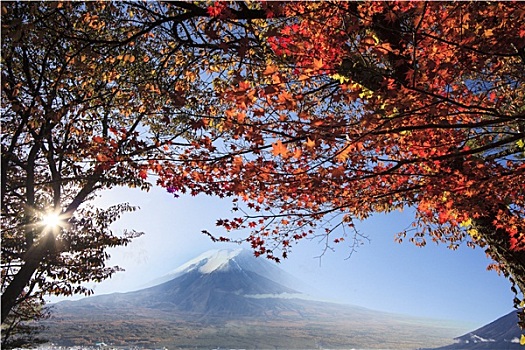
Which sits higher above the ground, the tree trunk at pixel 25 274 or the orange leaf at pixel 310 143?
the orange leaf at pixel 310 143

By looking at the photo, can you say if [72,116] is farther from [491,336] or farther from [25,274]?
[491,336]

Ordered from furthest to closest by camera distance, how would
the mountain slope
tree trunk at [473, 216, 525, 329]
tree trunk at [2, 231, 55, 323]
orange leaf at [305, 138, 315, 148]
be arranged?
1. the mountain slope
2. tree trunk at [2, 231, 55, 323]
3. tree trunk at [473, 216, 525, 329]
4. orange leaf at [305, 138, 315, 148]

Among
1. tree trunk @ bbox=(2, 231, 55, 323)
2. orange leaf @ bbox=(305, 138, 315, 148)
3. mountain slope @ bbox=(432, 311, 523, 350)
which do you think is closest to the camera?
orange leaf @ bbox=(305, 138, 315, 148)

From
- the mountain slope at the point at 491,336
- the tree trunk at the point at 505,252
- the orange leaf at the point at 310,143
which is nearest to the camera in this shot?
the orange leaf at the point at 310,143

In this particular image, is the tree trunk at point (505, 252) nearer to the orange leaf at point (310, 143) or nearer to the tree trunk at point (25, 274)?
the orange leaf at point (310, 143)

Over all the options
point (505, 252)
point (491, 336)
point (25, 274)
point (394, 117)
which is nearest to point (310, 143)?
point (394, 117)

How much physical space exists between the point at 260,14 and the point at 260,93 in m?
2.77

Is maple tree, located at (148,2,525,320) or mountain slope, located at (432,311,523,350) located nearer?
maple tree, located at (148,2,525,320)

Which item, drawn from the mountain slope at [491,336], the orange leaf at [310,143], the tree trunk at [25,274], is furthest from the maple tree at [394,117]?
the mountain slope at [491,336]

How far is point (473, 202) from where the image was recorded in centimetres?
557

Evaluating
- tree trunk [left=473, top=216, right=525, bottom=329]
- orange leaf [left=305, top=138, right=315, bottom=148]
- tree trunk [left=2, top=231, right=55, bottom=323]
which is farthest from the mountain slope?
orange leaf [left=305, top=138, right=315, bottom=148]

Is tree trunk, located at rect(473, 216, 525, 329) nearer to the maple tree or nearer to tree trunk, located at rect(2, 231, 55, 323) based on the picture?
the maple tree

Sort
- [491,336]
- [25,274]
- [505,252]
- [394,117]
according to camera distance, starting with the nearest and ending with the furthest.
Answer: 1. [394,117]
2. [505,252]
3. [25,274]
4. [491,336]

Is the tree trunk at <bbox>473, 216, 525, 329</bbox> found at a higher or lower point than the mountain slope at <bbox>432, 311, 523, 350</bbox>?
lower
